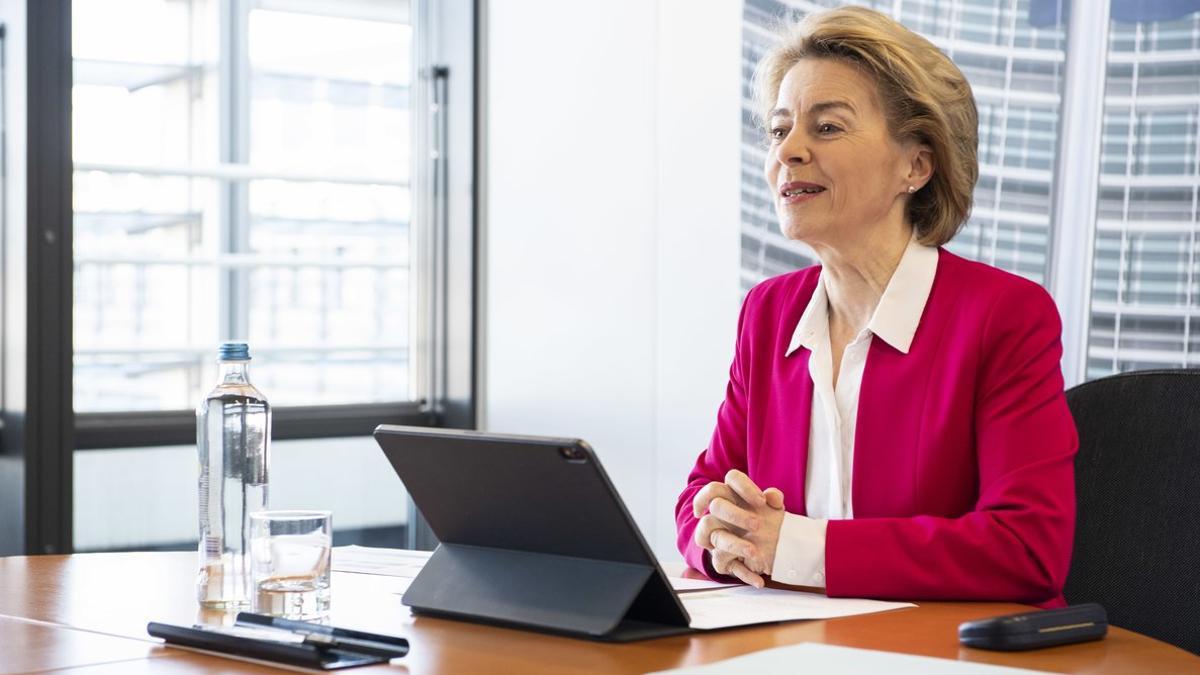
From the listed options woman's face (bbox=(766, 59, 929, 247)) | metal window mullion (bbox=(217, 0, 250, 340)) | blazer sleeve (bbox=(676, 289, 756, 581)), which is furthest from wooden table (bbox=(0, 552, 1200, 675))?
metal window mullion (bbox=(217, 0, 250, 340))

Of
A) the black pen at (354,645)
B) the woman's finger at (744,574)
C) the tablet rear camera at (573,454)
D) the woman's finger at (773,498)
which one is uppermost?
the tablet rear camera at (573,454)

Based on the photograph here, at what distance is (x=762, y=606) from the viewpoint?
1303mm

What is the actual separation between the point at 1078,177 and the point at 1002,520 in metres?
1.25

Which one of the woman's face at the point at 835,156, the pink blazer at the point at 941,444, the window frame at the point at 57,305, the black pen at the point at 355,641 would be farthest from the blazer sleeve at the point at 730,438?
the window frame at the point at 57,305

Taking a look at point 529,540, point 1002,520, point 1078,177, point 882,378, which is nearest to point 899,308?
point 882,378

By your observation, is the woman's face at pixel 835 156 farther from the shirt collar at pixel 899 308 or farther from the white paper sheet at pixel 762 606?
the white paper sheet at pixel 762 606

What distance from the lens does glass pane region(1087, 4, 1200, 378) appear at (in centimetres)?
232

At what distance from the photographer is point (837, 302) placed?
1.82 m

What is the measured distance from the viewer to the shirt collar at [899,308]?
1.67m

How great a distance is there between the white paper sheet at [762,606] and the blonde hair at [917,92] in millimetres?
641

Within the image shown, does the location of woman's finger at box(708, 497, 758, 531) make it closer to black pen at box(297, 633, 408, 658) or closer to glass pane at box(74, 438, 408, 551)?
black pen at box(297, 633, 408, 658)

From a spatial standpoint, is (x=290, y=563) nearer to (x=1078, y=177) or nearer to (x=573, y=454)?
(x=573, y=454)

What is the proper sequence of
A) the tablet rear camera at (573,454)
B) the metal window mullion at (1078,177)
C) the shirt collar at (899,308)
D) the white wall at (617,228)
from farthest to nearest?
the white wall at (617,228) → the metal window mullion at (1078,177) → the shirt collar at (899,308) → the tablet rear camera at (573,454)

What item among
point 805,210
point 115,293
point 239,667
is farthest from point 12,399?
point 239,667
